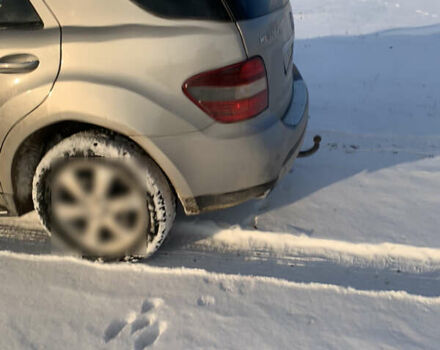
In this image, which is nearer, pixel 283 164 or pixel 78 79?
pixel 78 79

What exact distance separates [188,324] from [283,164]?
1037 millimetres

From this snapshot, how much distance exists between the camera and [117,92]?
6.81 ft

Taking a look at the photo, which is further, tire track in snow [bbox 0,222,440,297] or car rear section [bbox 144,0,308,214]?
tire track in snow [bbox 0,222,440,297]

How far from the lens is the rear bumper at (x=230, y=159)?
7.16 feet

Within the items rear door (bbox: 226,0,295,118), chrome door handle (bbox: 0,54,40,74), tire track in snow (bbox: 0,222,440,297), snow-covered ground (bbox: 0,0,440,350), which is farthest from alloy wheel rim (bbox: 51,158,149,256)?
rear door (bbox: 226,0,295,118)

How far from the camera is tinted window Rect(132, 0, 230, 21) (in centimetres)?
206

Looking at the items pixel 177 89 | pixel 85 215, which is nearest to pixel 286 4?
pixel 177 89

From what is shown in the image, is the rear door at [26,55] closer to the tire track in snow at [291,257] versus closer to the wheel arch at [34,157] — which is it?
the wheel arch at [34,157]

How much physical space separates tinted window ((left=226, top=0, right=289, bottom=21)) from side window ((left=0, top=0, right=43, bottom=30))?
3.28 feet

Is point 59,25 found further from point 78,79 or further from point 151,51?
point 151,51

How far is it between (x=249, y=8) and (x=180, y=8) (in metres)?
0.37

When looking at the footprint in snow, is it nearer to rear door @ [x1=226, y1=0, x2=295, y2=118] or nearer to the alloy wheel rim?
the alloy wheel rim

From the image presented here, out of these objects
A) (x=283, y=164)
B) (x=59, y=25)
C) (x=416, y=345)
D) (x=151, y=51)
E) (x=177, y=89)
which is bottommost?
(x=416, y=345)

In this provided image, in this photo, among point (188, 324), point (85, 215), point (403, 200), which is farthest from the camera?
point (403, 200)
